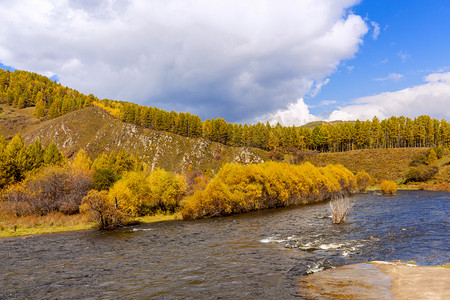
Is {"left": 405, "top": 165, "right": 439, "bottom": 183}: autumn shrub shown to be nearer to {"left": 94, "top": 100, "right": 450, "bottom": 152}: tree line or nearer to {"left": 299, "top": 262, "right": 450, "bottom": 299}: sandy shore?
{"left": 94, "top": 100, "right": 450, "bottom": 152}: tree line

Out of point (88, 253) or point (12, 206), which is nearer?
point (88, 253)

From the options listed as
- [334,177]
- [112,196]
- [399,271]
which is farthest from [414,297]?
[334,177]

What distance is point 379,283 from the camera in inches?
591

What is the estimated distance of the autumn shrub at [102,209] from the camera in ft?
144

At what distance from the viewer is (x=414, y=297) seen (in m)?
12.2

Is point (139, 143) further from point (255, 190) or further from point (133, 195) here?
point (255, 190)

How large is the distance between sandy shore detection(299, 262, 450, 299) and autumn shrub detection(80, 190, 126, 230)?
37821 millimetres

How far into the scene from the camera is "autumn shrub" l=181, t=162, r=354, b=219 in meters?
55.1

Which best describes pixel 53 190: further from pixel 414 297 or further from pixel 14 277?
pixel 414 297

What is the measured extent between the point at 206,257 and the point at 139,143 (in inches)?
5569

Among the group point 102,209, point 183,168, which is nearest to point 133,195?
point 102,209

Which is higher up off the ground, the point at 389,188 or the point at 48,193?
the point at 48,193

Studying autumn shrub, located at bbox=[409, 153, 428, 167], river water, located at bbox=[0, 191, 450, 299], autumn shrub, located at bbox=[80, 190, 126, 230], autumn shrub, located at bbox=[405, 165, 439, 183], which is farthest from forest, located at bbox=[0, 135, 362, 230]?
autumn shrub, located at bbox=[409, 153, 428, 167]

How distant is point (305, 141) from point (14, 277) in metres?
177
